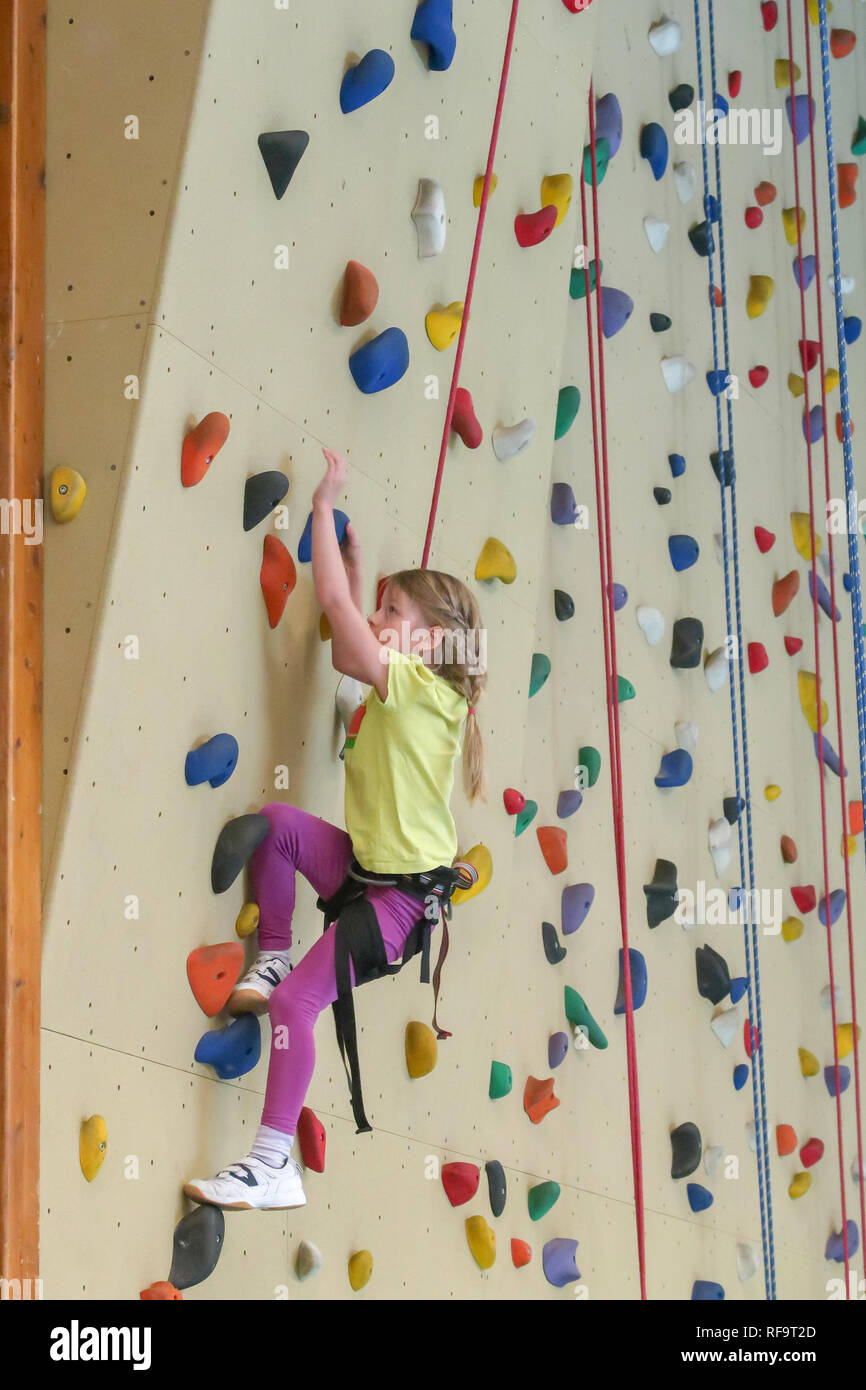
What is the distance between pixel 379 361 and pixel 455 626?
19.5 inches

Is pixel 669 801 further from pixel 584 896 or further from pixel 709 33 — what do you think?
pixel 709 33

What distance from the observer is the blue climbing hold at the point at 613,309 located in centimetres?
403

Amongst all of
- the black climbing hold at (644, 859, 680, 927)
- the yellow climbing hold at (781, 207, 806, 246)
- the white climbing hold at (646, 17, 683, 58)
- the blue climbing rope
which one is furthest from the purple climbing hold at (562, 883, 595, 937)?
the yellow climbing hold at (781, 207, 806, 246)

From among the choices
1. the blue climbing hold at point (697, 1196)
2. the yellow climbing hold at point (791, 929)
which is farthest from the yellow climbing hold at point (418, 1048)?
the yellow climbing hold at point (791, 929)

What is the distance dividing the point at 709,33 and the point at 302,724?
9.61 feet

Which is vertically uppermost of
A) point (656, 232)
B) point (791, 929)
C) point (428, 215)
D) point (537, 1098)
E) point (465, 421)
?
point (656, 232)

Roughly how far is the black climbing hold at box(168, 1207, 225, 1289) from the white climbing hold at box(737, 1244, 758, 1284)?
2.58 m

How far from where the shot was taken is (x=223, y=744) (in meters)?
2.37

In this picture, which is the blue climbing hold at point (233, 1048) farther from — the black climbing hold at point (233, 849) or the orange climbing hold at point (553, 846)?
the orange climbing hold at point (553, 846)

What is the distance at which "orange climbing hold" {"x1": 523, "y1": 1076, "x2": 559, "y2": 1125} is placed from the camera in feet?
11.9

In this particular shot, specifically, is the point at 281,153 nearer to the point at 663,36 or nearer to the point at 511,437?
the point at 511,437

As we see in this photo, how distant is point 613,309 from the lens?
4043 millimetres

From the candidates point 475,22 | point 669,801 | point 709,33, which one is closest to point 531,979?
point 669,801

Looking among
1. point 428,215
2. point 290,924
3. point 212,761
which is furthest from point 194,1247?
point 428,215
